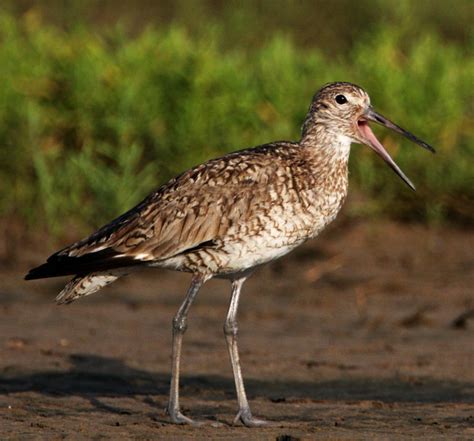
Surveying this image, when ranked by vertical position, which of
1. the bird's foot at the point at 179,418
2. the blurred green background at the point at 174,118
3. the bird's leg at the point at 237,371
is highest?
the blurred green background at the point at 174,118

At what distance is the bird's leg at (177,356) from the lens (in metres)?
7.05

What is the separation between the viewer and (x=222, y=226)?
722 cm

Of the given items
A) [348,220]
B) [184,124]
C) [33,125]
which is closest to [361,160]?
[348,220]

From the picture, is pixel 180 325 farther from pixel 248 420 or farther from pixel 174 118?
pixel 174 118

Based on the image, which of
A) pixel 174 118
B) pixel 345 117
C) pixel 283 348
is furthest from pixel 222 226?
pixel 174 118

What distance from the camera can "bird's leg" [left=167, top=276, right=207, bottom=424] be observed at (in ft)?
23.1

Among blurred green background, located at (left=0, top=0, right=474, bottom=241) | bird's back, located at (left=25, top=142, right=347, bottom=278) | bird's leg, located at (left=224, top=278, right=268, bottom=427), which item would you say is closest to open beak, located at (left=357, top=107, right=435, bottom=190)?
bird's back, located at (left=25, top=142, right=347, bottom=278)

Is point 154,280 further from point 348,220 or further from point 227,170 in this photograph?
point 227,170

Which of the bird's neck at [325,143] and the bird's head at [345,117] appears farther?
the bird's head at [345,117]

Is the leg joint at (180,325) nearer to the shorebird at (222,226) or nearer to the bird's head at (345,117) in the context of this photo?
the shorebird at (222,226)

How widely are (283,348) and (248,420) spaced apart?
2.35m

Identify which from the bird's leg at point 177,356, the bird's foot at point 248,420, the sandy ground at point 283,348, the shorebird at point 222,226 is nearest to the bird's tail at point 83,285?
the shorebird at point 222,226

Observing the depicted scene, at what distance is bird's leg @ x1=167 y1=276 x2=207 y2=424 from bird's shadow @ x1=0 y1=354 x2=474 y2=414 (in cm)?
36

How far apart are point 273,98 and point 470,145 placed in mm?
1716
